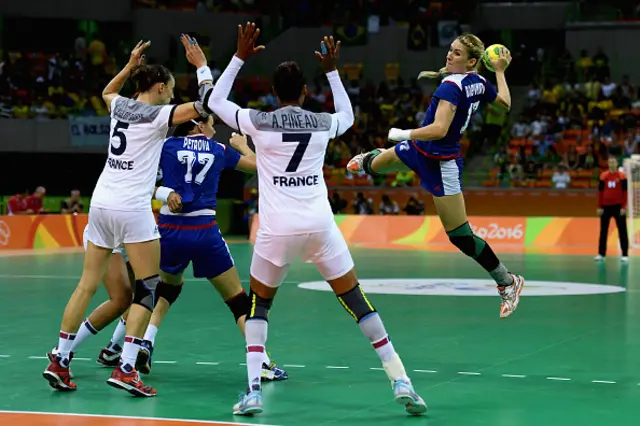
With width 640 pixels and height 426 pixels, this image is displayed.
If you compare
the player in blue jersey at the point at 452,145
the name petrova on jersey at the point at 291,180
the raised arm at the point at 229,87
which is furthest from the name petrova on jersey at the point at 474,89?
the name petrova on jersey at the point at 291,180

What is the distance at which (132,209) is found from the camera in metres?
8.66

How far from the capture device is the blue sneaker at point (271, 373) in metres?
9.24

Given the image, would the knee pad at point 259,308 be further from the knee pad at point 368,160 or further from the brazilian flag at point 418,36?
the brazilian flag at point 418,36

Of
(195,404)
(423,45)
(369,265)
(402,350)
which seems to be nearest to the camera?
(195,404)

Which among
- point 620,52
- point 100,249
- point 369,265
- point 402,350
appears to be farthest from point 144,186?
point 620,52

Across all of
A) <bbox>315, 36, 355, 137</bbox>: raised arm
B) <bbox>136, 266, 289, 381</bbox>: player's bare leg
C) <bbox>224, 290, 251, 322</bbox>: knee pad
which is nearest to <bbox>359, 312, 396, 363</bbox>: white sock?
<bbox>315, 36, 355, 137</bbox>: raised arm

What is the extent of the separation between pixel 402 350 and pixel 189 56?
4.13 metres

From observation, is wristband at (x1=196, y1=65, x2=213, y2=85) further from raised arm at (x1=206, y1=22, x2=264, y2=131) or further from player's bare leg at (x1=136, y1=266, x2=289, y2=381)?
player's bare leg at (x1=136, y1=266, x2=289, y2=381)

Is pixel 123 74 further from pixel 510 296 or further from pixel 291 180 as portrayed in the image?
pixel 510 296

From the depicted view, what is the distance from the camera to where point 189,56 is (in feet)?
27.7

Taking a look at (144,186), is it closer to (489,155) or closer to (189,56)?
(189,56)

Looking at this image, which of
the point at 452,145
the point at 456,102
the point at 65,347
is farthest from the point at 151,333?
the point at 456,102

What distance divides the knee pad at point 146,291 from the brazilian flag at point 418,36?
33.0 metres

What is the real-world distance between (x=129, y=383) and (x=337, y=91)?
2.70 meters
